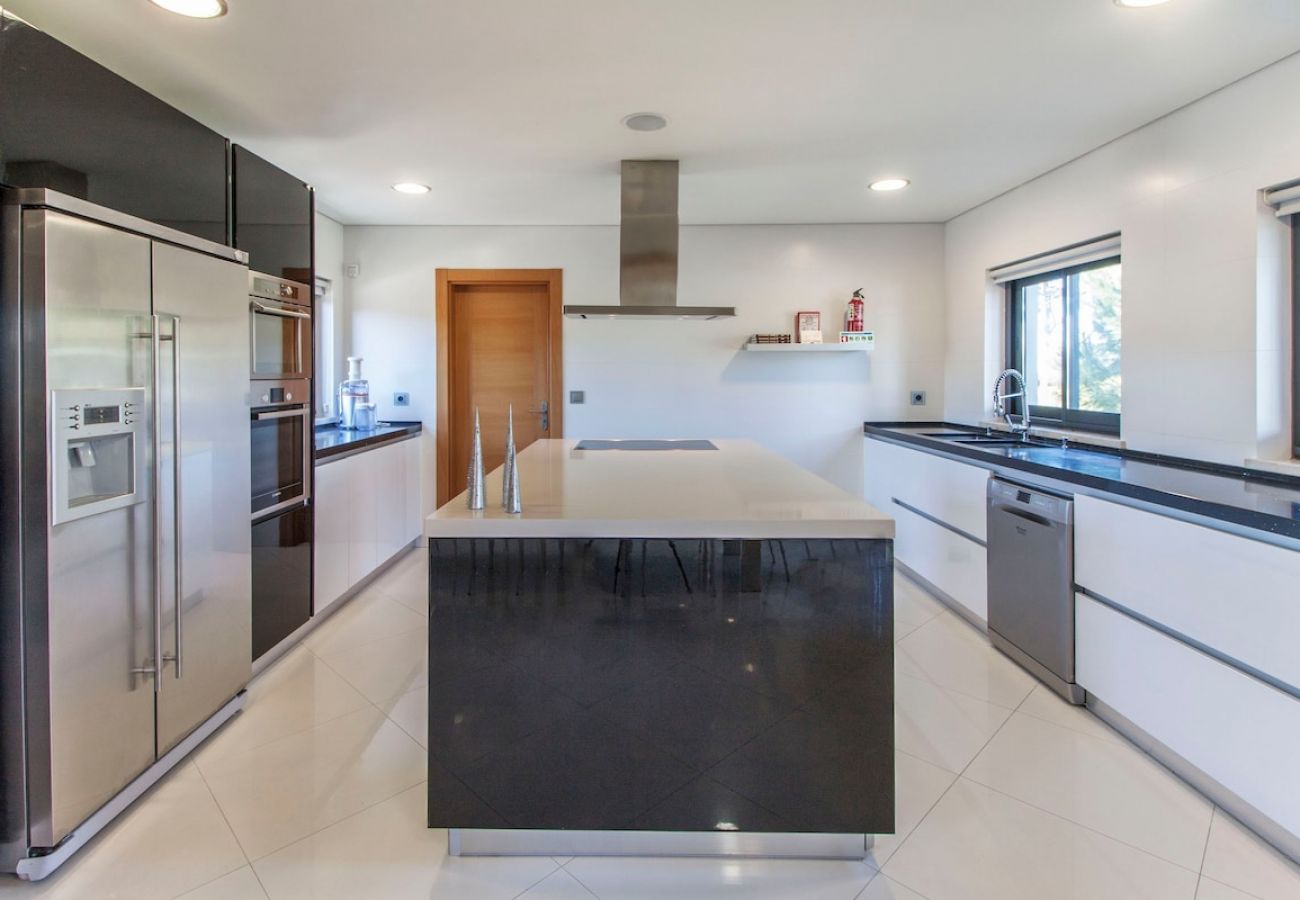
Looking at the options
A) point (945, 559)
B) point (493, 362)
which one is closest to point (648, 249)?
point (493, 362)

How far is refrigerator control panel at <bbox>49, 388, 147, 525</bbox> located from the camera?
1.60 m

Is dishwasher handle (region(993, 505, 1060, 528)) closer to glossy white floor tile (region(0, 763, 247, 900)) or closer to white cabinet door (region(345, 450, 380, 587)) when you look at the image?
glossy white floor tile (region(0, 763, 247, 900))

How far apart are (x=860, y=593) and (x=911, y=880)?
658mm

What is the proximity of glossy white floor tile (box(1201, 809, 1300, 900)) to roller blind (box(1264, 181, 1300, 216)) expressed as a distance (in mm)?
1887

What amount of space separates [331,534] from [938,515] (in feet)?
9.63

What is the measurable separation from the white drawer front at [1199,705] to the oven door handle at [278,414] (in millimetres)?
2943

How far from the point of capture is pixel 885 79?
2.49 meters

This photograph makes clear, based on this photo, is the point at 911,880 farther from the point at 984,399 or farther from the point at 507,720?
the point at 984,399

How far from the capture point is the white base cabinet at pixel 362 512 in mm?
3240

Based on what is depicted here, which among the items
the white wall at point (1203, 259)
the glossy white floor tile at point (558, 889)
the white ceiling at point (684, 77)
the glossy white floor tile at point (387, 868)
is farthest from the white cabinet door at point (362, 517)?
the white wall at point (1203, 259)

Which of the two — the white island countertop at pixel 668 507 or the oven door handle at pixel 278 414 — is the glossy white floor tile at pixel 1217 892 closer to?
the white island countertop at pixel 668 507

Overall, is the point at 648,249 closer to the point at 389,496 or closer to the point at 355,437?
the point at 355,437

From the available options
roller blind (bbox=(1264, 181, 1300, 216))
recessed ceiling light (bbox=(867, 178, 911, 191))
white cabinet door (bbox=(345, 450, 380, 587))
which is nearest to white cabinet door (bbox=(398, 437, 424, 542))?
white cabinet door (bbox=(345, 450, 380, 587))

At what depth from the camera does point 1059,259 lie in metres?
3.48
